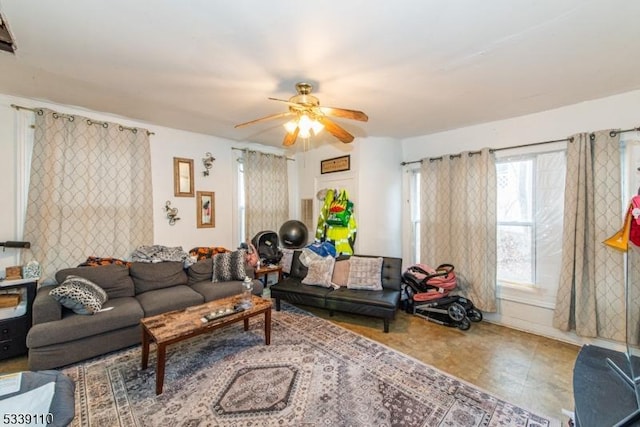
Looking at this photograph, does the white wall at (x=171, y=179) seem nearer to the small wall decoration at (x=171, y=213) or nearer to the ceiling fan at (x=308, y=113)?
the small wall decoration at (x=171, y=213)

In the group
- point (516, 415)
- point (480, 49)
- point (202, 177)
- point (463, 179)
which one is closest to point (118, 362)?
point (202, 177)

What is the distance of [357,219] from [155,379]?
3.05m

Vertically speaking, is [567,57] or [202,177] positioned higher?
[567,57]

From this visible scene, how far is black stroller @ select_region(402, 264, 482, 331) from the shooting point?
3135 mm

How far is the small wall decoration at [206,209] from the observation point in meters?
3.95

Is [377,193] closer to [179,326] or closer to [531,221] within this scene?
[531,221]

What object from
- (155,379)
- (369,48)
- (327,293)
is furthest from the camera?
(327,293)

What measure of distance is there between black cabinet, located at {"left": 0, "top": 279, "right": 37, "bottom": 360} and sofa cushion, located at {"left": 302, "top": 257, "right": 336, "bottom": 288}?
273 cm

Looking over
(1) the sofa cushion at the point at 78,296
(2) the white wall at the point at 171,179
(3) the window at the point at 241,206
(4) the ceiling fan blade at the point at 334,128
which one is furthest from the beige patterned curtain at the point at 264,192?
(4) the ceiling fan blade at the point at 334,128

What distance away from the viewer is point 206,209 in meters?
4.02

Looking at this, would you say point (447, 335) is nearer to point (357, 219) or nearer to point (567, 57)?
point (357, 219)

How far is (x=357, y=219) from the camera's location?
415 cm

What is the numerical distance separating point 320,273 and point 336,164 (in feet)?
6.15

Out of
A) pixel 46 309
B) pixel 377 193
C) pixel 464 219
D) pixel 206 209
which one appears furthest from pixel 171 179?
pixel 464 219
